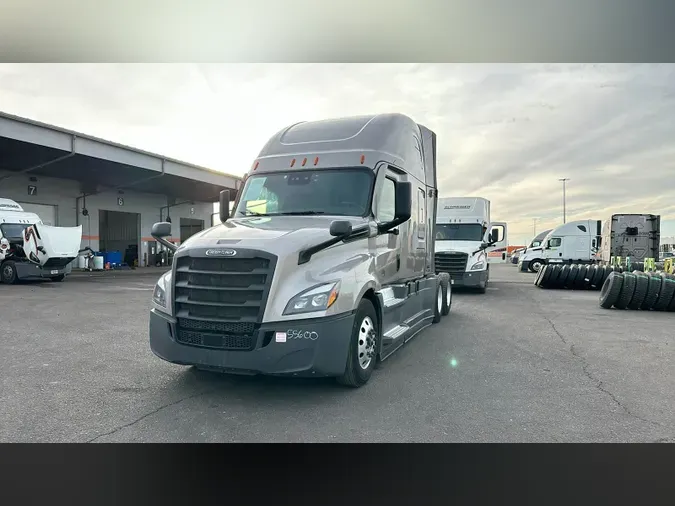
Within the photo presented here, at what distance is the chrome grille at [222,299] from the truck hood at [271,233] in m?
0.19

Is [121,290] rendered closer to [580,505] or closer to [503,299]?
[503,299]

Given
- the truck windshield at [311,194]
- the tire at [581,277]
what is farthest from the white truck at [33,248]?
the tire at [581,277]

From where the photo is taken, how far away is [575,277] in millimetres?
17359

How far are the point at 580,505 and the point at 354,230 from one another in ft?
10.5

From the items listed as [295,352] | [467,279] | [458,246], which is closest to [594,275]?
[467,279]

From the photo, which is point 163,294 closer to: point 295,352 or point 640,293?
point 295,352

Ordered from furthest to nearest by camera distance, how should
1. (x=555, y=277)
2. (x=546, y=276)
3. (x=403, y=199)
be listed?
(x=546, y=276), (x=555, y=277), (x=403, y=199)

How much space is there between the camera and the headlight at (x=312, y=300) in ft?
15.1

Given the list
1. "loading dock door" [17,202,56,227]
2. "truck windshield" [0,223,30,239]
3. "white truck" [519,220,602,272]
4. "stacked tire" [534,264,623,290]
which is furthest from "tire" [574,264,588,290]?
"loading dock door" [17,202,56,227]

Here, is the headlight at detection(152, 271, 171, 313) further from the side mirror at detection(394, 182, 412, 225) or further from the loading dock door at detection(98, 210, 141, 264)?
the loading dock door at detection(98, 210, 141, 264)

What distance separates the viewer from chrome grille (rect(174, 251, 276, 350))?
184 inches

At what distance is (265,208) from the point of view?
6.12m

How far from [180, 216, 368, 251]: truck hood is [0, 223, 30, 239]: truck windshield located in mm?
17969

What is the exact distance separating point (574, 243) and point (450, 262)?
15826 millimetres
